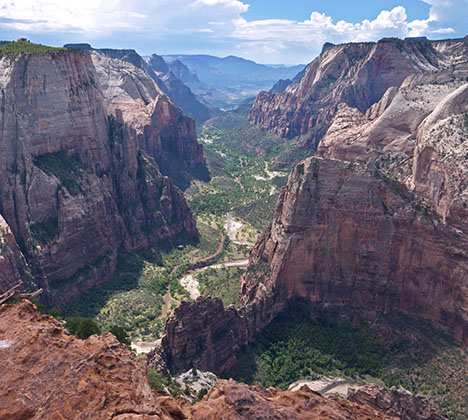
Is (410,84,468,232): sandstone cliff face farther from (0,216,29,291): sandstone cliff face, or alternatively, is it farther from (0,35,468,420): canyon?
(0,216,29,291): sandstone cliff face

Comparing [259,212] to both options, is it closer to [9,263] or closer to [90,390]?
[9,263]

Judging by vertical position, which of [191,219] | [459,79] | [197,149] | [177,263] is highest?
[459,79]

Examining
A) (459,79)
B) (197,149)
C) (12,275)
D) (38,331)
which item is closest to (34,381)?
(38,331)

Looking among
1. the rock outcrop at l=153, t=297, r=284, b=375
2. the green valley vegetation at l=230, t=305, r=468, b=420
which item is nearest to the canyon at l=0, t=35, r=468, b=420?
the rock outcrop at l=153, t=297, r=284, b=375

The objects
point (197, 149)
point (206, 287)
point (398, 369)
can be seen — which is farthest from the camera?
point (197, 149)


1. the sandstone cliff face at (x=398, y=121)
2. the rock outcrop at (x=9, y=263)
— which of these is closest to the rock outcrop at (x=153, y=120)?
the sandstone cliff face at (x=398, y=121)

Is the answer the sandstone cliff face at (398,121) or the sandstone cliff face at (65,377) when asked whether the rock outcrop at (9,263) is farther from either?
the sandstone cliff face at (398,121)

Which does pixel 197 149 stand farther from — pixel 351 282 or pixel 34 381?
pixel 34 381
